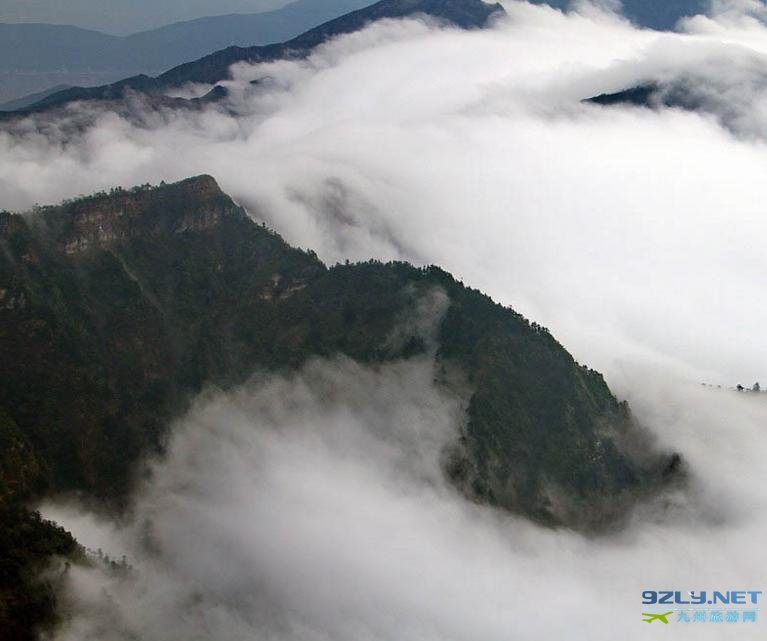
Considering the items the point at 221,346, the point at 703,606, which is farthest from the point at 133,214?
the point at 703,606

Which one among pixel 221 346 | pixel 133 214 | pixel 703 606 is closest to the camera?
pixel 703 606

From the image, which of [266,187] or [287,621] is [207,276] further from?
[266,187]

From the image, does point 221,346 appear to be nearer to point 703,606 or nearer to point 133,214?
point 133,214

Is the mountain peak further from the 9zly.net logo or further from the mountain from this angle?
the 9zly.net logo

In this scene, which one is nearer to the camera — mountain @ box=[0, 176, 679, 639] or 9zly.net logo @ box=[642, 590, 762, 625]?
9zly.net logo @ box=[642, 590, 762, 625]

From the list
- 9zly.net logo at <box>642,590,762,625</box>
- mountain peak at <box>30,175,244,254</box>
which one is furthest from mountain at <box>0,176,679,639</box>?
9zly.net logo at <box>642,590,762,625</box>
